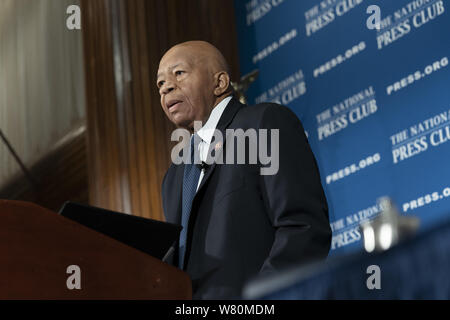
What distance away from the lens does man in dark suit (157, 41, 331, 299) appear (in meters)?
2.04

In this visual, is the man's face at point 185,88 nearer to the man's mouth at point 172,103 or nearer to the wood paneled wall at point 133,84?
the man's mouth at point 172,103

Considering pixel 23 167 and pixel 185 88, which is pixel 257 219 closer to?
pixel 185 88

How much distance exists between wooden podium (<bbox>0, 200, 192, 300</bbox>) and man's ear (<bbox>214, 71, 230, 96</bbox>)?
2.58ft

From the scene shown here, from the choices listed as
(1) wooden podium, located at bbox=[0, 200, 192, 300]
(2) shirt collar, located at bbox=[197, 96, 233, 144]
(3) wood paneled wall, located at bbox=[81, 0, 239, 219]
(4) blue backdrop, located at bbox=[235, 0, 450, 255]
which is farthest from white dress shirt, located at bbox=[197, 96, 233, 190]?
(3) wood paneled wall, located at bbox=[81, 0, 239, 219]

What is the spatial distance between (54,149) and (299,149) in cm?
491

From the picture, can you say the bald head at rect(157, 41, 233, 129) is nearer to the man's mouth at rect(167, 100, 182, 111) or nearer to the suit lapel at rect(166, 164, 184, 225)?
the man's mouth at rect(167, 100, 182, 111)

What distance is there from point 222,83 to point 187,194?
1.30 ft

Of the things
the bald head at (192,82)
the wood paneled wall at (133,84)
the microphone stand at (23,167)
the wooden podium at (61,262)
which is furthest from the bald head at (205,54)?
the microphone stand at (23,167)

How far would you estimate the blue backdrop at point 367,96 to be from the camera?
12.3 feet

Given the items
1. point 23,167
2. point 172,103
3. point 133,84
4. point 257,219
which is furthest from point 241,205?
point 23,167

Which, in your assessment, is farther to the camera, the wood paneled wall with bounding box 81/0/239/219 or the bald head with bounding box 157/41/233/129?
the wood paneled wall with bounding box 81/0/239/219

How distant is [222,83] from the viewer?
251cm

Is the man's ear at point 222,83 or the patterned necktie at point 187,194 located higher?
the man's ear at point 222,83
